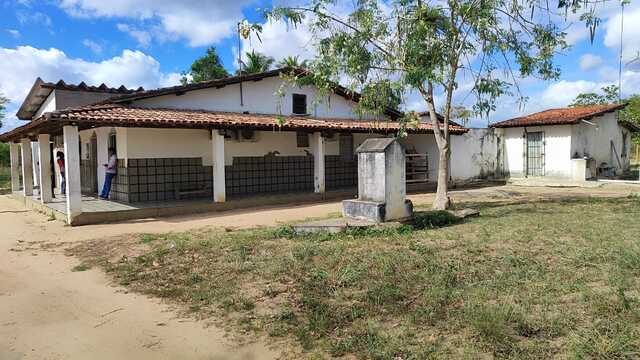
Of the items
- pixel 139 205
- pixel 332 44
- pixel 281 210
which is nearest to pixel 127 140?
pixel 139 205

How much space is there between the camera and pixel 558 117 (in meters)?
18.3

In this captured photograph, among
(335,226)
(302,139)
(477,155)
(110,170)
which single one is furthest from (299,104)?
(335,226)

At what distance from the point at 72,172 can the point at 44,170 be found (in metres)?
3.88

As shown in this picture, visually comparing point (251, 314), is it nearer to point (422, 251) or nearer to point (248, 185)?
point (422, 251)

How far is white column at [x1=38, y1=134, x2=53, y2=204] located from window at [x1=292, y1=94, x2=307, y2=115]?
25.2 feet

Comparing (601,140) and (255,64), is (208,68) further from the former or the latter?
(601,140)

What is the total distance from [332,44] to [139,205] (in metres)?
6.30

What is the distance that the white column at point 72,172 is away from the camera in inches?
381

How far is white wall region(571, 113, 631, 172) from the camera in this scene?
1805 centimetres

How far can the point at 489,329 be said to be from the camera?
3.53 meters

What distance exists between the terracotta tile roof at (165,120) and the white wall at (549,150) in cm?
720

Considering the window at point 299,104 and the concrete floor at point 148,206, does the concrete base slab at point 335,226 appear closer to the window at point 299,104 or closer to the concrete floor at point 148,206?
the concrete floor at point 148,206

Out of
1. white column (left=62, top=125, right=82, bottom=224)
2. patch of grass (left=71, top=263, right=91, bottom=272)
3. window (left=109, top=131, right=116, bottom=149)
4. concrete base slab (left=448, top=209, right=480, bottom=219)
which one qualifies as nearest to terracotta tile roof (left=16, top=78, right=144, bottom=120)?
window (left=109, top=131, right=116, bottom=149)

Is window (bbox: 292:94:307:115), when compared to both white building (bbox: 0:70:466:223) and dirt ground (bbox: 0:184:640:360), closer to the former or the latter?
white building (bbox: 0:70:466:223)
